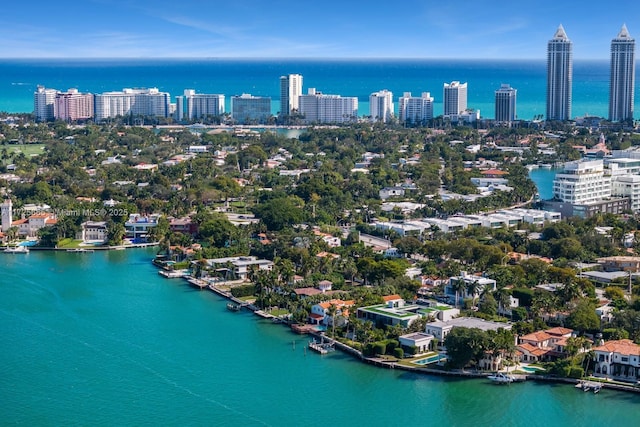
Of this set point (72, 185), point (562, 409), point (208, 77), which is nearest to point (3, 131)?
point (72, 185)

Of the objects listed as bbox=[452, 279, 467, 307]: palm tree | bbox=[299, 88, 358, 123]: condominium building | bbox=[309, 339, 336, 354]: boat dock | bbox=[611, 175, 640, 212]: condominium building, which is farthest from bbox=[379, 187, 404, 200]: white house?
bbox=[299, 88, 358, 123]: condominium building

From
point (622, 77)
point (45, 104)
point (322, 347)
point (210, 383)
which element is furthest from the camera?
point (45, 104)

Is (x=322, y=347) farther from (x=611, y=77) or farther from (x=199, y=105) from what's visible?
(x=199, y=105)

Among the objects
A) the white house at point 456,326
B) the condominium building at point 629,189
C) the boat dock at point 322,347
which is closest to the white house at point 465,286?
the white house at point 456,326

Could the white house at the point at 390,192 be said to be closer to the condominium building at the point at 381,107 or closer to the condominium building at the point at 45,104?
→ the condominium building at the point at 381,107

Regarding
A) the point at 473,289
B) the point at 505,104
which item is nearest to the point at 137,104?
the point at 505,104

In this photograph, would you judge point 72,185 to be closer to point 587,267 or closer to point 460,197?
point 460,197
